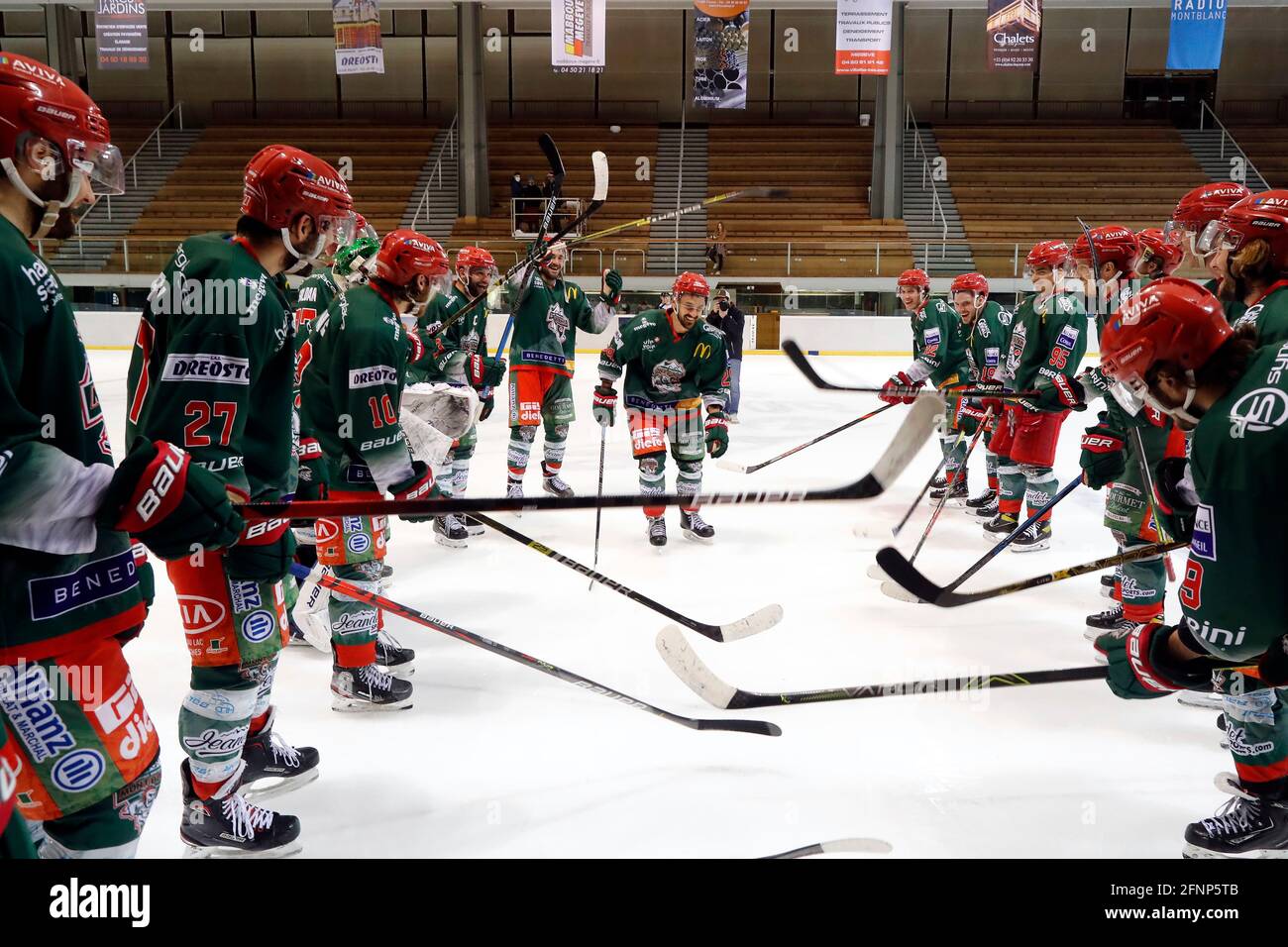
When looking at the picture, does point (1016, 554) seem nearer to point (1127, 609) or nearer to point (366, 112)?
point (1127, 609)

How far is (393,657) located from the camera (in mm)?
3336

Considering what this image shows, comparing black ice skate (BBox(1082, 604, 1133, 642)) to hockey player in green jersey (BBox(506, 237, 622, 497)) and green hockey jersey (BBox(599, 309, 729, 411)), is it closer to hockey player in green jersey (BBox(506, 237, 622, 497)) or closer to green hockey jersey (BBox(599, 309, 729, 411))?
green hockey jersey (BBox(599, 309, 729, 411))

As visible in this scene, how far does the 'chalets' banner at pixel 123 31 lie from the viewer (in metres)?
12.6

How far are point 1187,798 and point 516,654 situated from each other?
5.74 feet

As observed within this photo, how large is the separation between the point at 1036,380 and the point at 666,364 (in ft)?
6.00

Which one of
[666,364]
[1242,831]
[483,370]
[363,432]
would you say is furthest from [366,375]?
[483,370]

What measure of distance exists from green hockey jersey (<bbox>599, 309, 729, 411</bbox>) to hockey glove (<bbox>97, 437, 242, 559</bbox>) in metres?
3.68

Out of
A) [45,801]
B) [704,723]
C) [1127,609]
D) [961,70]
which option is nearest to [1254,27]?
[961,70]

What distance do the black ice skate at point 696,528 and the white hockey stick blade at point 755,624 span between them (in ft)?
5.95

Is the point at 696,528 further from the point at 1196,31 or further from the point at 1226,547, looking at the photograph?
the point at 1196,31

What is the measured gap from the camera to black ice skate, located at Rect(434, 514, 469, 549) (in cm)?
491

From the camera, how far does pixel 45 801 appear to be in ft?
4.51

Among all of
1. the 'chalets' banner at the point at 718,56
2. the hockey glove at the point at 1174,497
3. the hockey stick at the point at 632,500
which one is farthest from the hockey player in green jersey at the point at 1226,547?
the 'chalets' banner at the point at 718,56

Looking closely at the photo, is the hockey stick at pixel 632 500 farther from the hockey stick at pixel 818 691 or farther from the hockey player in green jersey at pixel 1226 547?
the hockey stick at pixel 818 691
